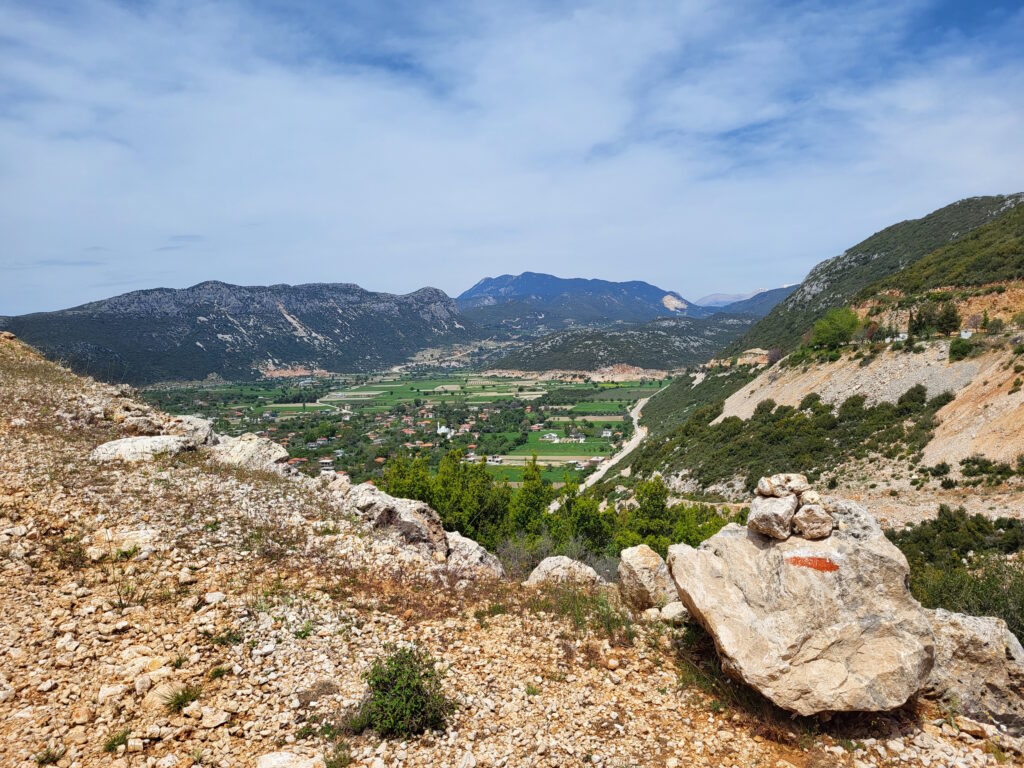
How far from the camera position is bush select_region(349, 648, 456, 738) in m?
6.91

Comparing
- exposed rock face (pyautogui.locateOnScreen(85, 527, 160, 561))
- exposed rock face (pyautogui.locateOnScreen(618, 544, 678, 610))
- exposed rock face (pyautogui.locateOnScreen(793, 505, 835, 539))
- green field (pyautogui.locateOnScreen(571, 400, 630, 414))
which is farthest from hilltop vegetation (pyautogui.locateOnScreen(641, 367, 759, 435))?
exposed rock face (pyautogui.locateOnScreen(85, 527, 160, 561))

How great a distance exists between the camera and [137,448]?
15.2 meters

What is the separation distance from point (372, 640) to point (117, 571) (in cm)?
535

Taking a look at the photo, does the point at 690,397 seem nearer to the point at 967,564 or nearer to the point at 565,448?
the point at 565,448

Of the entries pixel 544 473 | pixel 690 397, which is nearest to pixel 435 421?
pixel 544 473

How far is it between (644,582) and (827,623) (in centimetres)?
426

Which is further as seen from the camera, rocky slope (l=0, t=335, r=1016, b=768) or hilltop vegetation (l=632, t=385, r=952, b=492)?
hilltop vegetation (l=632, t=385, r=952, b=492)

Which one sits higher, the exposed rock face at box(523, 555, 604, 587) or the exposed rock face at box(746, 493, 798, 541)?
the exposed rock face at box(746, 493, 798, 541)

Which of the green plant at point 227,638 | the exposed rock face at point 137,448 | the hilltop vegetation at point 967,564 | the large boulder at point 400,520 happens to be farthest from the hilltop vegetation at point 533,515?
the green plant at point 227,638

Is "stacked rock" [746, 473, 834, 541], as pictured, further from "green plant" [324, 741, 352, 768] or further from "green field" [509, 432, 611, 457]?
"green field" [509, 432, 611, 457]

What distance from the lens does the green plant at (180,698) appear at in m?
6.73

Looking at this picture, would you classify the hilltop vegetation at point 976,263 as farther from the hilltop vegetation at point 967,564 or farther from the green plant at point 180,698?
the green plant at point 180,698

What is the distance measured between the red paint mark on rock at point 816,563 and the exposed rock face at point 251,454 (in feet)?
53.4

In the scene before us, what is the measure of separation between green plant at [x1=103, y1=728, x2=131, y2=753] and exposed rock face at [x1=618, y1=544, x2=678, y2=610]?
9.17m
